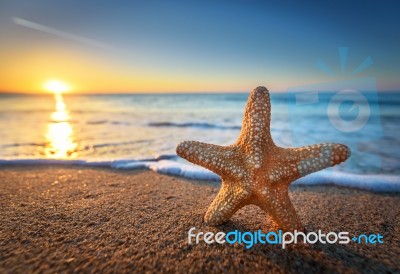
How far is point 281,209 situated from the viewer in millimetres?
2254

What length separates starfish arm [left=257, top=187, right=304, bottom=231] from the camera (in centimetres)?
225

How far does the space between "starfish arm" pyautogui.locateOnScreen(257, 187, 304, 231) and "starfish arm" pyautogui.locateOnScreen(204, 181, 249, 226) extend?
184 millimetres

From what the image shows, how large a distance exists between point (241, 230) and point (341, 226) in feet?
3.82

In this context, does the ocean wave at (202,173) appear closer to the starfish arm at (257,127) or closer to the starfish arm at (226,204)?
the starfish arm at (226,204)

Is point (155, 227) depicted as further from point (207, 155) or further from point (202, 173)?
point (202, 173)

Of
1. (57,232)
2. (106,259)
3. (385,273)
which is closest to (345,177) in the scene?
(385,273)

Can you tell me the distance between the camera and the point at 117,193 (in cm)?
353

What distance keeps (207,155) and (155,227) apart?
Answer: 92cm

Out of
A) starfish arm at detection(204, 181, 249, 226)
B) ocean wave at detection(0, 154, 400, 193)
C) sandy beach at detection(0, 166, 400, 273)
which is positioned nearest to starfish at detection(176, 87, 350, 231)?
starfish arm at detection(204, 181, 249, 226)

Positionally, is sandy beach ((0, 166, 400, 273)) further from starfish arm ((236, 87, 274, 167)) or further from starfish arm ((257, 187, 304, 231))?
starfish arm ((236, 87, 274, 167))

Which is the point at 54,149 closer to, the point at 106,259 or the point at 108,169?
the point at 108,169

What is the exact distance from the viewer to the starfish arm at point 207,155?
243 centimetres

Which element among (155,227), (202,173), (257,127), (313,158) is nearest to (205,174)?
(202,173)

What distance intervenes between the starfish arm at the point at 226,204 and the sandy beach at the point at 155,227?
11 centimetres
